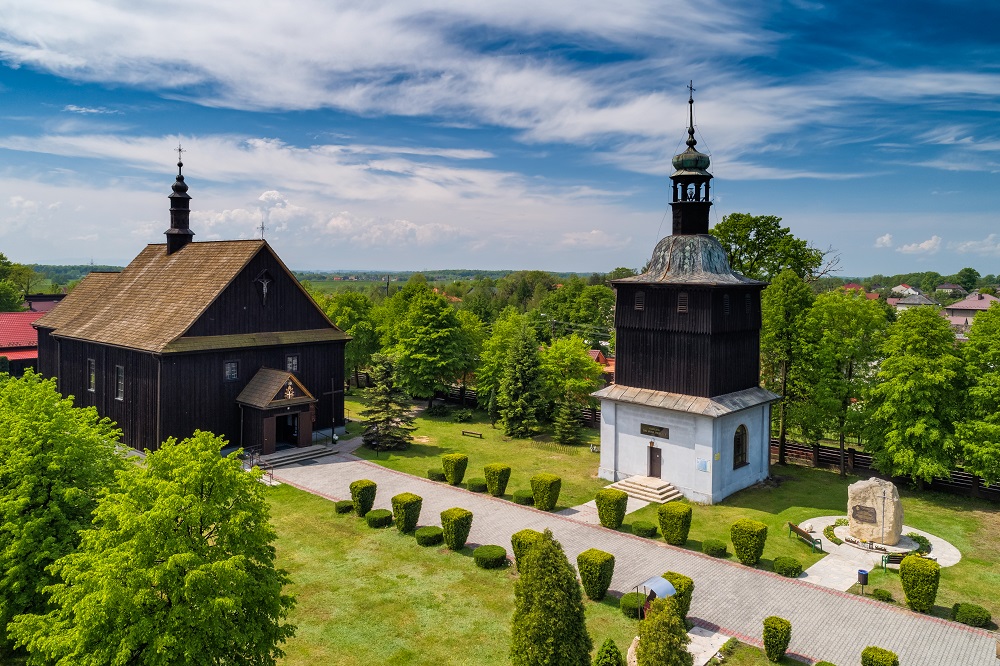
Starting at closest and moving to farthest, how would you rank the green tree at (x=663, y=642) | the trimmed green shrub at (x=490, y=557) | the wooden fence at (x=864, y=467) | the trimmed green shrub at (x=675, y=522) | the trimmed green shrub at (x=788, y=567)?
the green tree at (x=663, y=642)
the trimmed green shrub at (x=788, y=567)
the trimmed green shrub at (x=490, y=557)
the trimmed green shrub at (x=675, y=522)
the wooden fence at (x=864, y=467)

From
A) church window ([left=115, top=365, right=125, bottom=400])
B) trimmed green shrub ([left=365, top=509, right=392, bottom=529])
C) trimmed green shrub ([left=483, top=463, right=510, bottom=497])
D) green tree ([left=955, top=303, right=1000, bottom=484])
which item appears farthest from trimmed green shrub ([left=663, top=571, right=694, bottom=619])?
church window ([left=115, top=365, right=125, bottom=400])

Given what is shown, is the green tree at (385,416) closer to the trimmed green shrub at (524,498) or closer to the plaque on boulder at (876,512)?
the trimmed green shrub at (524,498)

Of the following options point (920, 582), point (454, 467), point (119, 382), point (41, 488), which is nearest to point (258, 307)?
point (119, 382)

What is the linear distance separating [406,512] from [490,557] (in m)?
4.20

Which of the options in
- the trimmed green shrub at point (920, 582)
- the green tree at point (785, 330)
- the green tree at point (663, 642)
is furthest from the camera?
the green tree at point (785, 330)

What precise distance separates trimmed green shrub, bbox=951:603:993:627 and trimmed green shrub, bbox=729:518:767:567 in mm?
5355

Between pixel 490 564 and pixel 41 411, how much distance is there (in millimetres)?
13407

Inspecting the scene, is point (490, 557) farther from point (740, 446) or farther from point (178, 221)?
point (178, 221)

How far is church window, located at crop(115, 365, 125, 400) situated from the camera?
34.6 metres

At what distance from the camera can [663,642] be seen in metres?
11.4

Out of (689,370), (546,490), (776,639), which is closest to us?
(776,639)

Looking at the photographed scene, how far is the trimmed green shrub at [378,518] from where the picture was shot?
81.7 feet

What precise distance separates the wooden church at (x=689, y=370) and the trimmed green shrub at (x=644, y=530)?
4.77 m

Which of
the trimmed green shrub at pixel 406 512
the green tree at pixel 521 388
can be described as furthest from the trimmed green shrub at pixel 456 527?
the green tree at pixel 521 388
